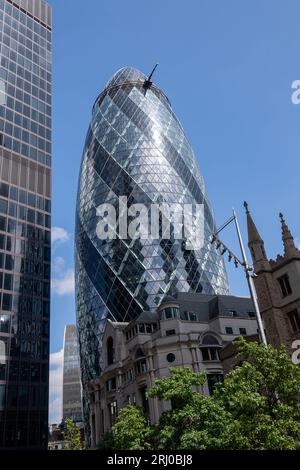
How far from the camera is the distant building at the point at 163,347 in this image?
191ft

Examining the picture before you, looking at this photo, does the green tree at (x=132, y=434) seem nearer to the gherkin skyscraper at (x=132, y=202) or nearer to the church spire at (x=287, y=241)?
the church spire at (x=287, y=241)

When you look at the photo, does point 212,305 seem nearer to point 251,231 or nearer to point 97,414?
point 97,414

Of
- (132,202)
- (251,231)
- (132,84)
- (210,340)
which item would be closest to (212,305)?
(210,340)

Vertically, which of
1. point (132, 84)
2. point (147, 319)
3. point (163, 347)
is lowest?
point (163, 347)

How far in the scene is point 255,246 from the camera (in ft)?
125

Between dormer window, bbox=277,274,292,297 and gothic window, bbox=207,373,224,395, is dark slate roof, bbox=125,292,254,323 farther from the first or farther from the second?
dormer window, bbox=277,274,292,297

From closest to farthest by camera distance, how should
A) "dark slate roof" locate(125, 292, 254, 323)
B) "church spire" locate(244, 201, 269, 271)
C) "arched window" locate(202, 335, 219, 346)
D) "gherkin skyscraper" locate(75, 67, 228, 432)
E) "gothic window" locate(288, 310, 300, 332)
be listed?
1. "gothic window" locate(288, 310, 300, 332)
2. "church spire" locate(244, 201, 269, 271)
3. "arched window" locate(202, 335, 219, 346)
4. "dark slate roof" locate(125, 292, 254, 323)
5. "gherkin skyscraper" locate(75, 67, 228, 432)

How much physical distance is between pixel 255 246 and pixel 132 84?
9961 cm

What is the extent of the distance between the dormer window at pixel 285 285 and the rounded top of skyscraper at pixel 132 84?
323 ft

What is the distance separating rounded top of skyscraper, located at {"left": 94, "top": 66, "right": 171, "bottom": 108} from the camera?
126m

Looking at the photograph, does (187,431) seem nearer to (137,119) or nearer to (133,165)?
(133,165)

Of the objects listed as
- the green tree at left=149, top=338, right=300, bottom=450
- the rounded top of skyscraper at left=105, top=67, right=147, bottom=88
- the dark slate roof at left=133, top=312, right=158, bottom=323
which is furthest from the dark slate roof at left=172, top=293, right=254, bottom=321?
the rounded top of skyscraper at left=105, top=67, right=147, bottom=88

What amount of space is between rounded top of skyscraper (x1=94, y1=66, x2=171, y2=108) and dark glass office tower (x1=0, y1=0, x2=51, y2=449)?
3094cm
